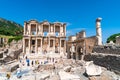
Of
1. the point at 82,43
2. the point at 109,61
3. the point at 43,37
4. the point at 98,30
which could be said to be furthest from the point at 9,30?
the point at 109,61

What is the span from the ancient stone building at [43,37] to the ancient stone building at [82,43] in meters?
2.26

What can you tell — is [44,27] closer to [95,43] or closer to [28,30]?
[28,30]

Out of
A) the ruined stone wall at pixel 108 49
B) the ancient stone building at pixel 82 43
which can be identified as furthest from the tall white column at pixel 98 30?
the ruined stone wall at pixel 108 49

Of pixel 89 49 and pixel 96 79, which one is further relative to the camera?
pixel 89 49

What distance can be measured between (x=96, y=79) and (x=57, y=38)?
2570 centimetres

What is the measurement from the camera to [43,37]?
3788cm

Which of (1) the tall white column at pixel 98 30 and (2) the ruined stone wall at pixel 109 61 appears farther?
(1) the tall white column at pixel 98 30

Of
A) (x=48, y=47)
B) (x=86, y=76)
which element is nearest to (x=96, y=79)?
(x=86, y=76)

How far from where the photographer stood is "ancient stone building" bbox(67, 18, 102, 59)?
25.9m

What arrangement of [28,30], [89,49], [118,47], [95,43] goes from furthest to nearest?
[28,30] → [89,49] → [95,43] → [118,47]

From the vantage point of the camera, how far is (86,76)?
1483 cm

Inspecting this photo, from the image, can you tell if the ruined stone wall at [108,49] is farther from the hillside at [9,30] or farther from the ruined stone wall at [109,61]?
the hillside at [9,30]

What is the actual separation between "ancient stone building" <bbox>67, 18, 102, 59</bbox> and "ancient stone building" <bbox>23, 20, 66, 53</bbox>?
2.26 metres

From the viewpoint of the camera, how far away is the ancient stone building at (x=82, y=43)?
25867 mm
